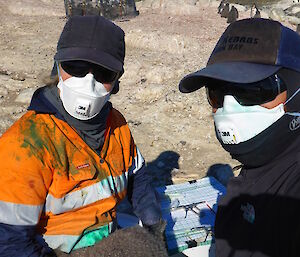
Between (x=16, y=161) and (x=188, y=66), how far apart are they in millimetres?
8231

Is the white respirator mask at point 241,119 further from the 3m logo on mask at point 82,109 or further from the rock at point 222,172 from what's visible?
the rock at point 222,172

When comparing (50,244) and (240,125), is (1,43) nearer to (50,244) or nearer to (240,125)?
(50,244)

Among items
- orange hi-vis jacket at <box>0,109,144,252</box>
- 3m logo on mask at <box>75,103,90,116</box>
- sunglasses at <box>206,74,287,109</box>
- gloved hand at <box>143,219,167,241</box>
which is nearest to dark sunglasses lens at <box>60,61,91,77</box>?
3m logo on mask at <box>75,103,90,116</box>

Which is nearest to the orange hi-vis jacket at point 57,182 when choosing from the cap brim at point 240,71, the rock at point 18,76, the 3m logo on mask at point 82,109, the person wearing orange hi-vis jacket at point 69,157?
the person wearing orange hi-vis jacket at point 69,157

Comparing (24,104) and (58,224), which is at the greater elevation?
(58,224)

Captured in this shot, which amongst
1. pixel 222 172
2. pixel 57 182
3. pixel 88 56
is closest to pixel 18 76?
pixel 222 172

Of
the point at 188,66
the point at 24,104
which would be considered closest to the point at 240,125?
the point at 24,104

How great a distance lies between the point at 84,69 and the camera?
2.66m

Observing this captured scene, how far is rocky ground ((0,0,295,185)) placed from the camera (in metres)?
6.88

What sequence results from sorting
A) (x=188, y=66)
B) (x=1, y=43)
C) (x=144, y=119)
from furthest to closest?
(x=1, y=43), (x=188, y=66), (x=144, y=119)

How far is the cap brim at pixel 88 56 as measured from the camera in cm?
254

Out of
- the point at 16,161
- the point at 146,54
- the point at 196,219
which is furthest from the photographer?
the point at 146,54

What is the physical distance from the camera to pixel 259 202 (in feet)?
5.72

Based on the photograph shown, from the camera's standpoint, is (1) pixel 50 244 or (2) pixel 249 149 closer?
(2) pixel 249 149
